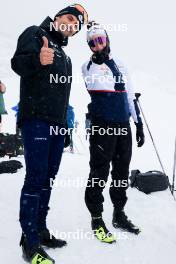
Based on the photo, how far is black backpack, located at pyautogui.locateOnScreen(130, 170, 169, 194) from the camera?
7077 mm

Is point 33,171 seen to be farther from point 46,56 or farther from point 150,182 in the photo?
point 150,182

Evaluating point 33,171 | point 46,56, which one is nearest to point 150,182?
point 33,171

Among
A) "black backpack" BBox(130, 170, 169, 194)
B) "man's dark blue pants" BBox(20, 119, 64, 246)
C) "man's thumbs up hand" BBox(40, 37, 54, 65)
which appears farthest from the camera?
"black backpack" BBox(130, 170, 169, 194)

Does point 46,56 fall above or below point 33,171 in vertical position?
above

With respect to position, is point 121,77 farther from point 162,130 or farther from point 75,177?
point 162,130

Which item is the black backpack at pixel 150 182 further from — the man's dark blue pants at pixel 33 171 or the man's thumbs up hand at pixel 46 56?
the man's thumbs up hand at pixel 46 56

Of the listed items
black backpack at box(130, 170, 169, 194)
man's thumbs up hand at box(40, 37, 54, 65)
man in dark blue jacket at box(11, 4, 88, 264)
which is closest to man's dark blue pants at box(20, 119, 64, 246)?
man in dark blue jacket at box(11, 4, 88, 264)

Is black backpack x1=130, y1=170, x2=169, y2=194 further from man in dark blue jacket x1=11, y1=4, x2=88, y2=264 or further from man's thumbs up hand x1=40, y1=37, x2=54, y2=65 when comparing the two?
man's thumbs up hand x1=40, y1=37, x2=54, y2=65

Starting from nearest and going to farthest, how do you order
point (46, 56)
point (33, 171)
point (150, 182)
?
point (46, 56)
point (33, 171)
point (150, 182)

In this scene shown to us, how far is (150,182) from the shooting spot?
7141 mm

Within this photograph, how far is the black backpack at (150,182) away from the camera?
7077 mm

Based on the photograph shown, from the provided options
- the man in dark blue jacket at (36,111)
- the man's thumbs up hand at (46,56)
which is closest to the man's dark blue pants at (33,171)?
the man in dark blue jacket at (36,111)

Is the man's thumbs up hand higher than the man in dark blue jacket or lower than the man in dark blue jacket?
higher

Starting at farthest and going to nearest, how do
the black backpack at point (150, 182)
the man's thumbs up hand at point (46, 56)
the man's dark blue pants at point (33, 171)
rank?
the black backpack at point (150, 182) → the man's dark blue pants at point (33, 171) → the man's thumbs up hand at point (46, 56)
